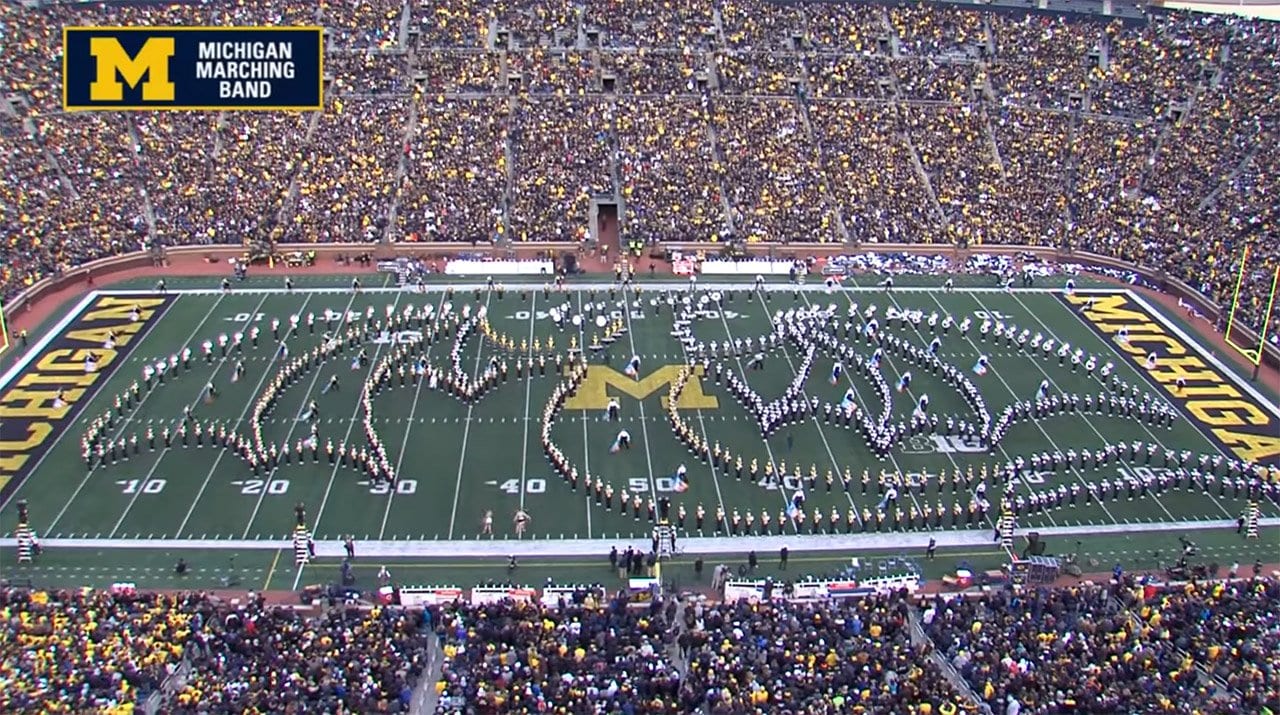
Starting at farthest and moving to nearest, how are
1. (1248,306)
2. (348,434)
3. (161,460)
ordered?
1. (1248,306)
2. (348,434)
3. (161,460)

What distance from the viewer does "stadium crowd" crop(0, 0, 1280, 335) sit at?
46.5 m

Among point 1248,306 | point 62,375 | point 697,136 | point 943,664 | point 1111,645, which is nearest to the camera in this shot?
point 1111,645

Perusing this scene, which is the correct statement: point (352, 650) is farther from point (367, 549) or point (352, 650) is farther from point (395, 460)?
point (395, 460)

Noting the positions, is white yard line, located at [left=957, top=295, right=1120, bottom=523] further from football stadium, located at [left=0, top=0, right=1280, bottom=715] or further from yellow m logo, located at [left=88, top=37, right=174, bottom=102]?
yellow m logo, located at [left=88, top=37, right=174, bottom=102]

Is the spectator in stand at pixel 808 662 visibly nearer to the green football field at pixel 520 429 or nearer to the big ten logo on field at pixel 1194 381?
the green football field at pixel 520 429

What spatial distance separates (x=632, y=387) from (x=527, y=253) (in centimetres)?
1312

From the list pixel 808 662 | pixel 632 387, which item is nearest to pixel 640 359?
pixel 632 387

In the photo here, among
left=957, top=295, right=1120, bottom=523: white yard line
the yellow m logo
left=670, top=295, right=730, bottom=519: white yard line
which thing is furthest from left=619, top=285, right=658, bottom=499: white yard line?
the yellow m logo

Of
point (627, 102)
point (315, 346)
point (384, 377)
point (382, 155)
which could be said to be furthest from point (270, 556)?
point (627, 102)

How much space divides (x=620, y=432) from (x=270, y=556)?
9546mm

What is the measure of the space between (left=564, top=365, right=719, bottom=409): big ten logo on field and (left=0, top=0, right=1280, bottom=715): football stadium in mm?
311

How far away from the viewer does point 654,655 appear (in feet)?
66.7

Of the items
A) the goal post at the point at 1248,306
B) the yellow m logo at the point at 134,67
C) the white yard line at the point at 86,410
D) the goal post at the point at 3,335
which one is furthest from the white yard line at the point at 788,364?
the goal post at the point at 3,335
